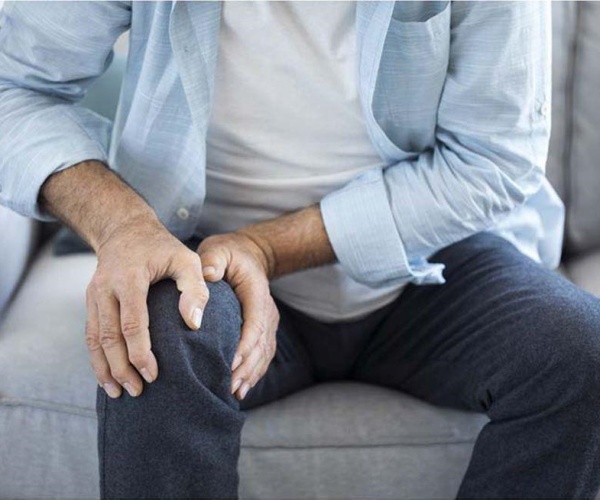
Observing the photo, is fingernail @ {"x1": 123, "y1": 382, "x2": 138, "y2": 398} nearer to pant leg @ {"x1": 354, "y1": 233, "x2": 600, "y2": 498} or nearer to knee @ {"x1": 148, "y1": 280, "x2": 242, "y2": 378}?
knee @ {"x1": 148, "y1": 280, "x2": 242, "y2": 378}

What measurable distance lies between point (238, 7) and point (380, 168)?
0.26 meters

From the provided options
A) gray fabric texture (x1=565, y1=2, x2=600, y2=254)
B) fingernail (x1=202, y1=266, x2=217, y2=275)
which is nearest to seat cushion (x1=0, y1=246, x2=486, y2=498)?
fingernail (x1=202, y1=266, x2=217, y2=275)

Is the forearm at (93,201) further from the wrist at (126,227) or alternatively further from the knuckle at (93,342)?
the knuckle at (93,342)

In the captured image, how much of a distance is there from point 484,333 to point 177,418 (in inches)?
15.7

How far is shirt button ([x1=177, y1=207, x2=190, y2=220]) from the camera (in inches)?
48.3

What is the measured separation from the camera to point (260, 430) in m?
1.18

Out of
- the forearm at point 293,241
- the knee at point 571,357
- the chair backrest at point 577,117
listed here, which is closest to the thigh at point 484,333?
the knee at point 571,357

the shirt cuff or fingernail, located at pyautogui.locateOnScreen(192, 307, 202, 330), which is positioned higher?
fingernail, located at pyautogui.locateOnScreen(192, 307, 202, 330)

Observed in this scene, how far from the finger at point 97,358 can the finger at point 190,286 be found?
0.29 feet

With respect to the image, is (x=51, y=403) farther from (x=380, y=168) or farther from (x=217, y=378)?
(x=380, y=168)

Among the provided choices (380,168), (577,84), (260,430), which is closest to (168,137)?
(380,168)

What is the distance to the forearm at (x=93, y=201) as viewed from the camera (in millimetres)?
1091

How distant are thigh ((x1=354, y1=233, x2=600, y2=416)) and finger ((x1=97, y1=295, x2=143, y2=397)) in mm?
412

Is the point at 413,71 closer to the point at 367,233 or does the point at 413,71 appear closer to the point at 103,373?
the point at 367,233
